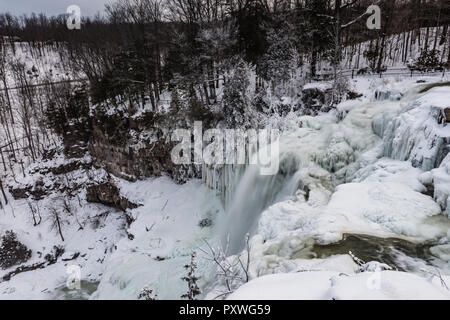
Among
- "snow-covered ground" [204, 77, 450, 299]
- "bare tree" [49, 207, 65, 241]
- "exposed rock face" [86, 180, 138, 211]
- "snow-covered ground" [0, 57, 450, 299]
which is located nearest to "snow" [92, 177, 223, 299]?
"snow-covered ground" [0, 57, 450, 299]

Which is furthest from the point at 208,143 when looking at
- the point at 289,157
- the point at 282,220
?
the point at 282,220

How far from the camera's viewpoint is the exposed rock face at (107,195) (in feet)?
73.8

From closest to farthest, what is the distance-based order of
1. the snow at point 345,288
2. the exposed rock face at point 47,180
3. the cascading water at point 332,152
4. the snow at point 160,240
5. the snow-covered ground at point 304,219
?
the snow at point 345,288
the snow-covered ground at point 304,219
the cascading water at point 332,152
the snow at point 160,240
the exposed rock face at point 47,180

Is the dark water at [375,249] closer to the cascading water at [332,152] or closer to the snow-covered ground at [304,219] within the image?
the snow-covered ground at [304,219]

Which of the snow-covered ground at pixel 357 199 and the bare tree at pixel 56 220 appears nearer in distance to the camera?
the snow-covered ground at pixel 357 199

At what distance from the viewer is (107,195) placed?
2314 cm

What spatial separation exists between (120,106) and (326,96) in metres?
19.7

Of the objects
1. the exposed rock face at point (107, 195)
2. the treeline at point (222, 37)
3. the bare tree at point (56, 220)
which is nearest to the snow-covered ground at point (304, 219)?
the bare tree at point (56, 220)

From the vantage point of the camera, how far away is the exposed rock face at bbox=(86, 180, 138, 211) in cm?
2250

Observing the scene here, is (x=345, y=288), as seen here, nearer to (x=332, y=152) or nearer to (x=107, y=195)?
(x=332, y=152)

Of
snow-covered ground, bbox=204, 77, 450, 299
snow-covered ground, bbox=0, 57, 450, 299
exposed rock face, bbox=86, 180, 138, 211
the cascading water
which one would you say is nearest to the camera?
snow-covered ground, bbox=204, 77, 450, 299

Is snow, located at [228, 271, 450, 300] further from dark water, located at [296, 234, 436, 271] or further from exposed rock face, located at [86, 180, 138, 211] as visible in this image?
exposed rock face, located at [86, 180, 138, 211]

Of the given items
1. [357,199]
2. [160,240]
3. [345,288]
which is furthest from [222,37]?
[345,288]

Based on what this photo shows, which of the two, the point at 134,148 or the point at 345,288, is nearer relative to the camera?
the point at 345,288
